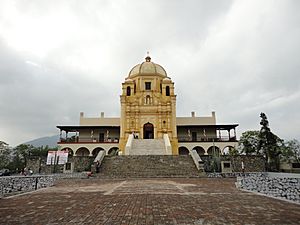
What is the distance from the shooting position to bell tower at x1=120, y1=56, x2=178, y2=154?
34594mm

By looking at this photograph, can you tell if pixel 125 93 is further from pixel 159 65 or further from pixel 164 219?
pixel 164 219

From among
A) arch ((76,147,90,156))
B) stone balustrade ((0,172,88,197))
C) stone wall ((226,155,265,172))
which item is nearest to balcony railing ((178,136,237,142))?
stone wall ((226,155,265,172))

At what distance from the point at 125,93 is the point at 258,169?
21377mm

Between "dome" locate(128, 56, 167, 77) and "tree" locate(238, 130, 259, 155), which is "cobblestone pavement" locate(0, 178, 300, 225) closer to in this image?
"tree" locate(238, 130, 259, 155)

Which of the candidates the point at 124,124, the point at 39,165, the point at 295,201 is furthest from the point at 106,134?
the point at 295,201

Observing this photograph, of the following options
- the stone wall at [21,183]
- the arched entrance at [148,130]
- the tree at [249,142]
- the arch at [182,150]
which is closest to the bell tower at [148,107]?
the arched entrance at [148,130]

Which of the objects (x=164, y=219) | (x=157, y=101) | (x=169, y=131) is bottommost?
(x=164, y=219)

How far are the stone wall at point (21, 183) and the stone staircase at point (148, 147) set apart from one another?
14480 millimetres

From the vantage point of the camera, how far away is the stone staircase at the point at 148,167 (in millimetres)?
19672

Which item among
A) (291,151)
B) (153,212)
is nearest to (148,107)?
(291,151)

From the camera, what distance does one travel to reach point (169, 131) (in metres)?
34.6

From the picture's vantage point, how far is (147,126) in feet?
116

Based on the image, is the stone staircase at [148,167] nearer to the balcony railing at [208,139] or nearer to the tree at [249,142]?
the balcony railing at [208,139]

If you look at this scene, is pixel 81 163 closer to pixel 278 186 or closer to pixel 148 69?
pixel 148 69
